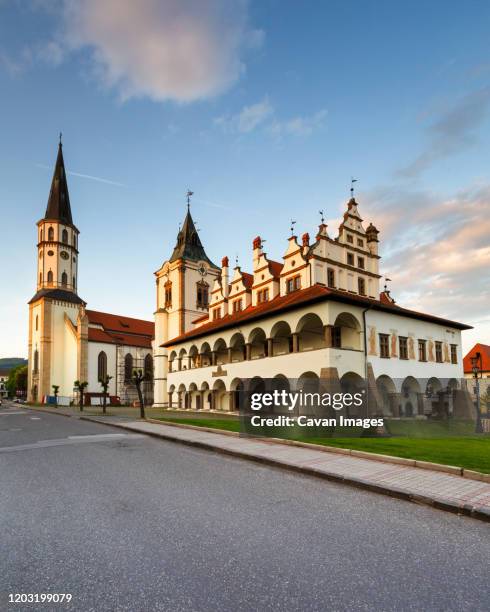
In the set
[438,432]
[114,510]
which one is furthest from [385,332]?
[114,510]

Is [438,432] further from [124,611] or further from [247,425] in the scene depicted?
[124,611]

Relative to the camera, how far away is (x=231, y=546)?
494cm

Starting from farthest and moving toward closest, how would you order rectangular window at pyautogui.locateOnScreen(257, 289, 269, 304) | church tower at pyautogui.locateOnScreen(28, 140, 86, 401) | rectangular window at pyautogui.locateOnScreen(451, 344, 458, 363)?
church tower at pyautogui.locateOnScreen(28, 140, 86, 401)
rectangular window at pyautogui.locateOnScreen(257, 289, 269, 304)
rectangular window at pyautogui.locateOnScreen(451, 344, 458, 363)

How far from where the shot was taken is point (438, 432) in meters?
16.3

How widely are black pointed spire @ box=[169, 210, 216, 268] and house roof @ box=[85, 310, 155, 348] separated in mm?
20843

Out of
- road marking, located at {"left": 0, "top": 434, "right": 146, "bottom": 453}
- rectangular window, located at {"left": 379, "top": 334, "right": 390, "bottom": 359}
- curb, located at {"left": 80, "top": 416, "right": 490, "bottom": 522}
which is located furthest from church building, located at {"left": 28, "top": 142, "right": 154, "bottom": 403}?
curb, located at {"left": 80, "top": 416, "right": 490, "bottom": 522}

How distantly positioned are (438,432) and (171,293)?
42924mm

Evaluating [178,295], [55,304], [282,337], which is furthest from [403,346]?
[55,304]

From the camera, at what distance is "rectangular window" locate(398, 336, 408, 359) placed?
3006cm

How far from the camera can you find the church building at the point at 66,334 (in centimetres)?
6388

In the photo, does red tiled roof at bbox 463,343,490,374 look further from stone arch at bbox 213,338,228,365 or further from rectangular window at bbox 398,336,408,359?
stone arch at bbox 213,338,228,365

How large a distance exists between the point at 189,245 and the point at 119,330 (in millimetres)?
25755

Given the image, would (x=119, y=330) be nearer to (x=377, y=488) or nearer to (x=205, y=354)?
(x=205, y=354)

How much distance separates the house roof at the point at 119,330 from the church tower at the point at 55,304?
4187 millimetres
